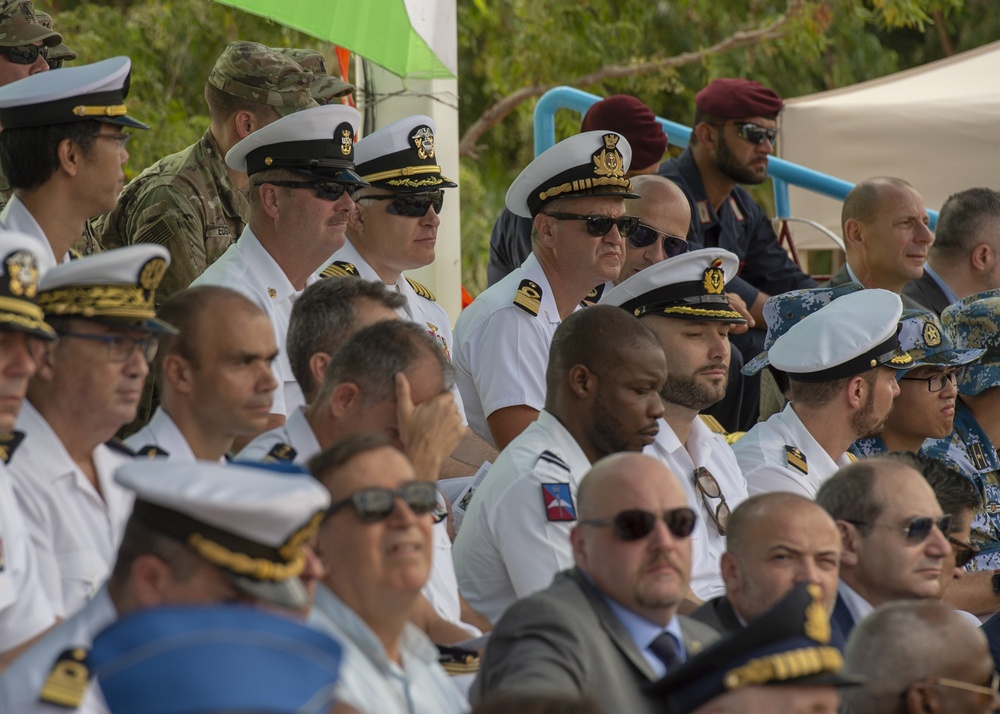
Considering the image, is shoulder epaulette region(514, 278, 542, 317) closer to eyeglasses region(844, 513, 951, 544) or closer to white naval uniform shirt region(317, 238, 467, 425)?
white naval uniform shirt region(317, 238, 467, 425)

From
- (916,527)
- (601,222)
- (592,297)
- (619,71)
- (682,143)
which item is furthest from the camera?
(619,71)

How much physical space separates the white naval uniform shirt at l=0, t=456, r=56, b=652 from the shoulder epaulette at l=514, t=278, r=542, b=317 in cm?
257

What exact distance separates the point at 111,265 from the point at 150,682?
1882mm

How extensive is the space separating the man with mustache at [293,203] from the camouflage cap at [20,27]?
90 centimetres

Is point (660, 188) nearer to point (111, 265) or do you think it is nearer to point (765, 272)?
point (765, 272)

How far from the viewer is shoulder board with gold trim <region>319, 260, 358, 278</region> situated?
5.66 metres

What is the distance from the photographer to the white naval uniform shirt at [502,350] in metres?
5.57

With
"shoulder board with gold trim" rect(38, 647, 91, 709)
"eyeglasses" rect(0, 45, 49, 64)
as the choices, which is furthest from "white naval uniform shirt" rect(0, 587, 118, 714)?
"eyeglasses" rect(0, 45, 49, 64)

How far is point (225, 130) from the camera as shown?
6043mm

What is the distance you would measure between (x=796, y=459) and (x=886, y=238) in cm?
220

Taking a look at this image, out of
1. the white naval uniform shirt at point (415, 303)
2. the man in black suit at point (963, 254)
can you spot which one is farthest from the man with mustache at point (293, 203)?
the man in black suit at point (963, 254)

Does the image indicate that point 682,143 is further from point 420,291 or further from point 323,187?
point 323,187

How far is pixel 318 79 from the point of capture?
6387mm

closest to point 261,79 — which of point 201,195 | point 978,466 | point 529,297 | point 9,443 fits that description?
point 201,195
